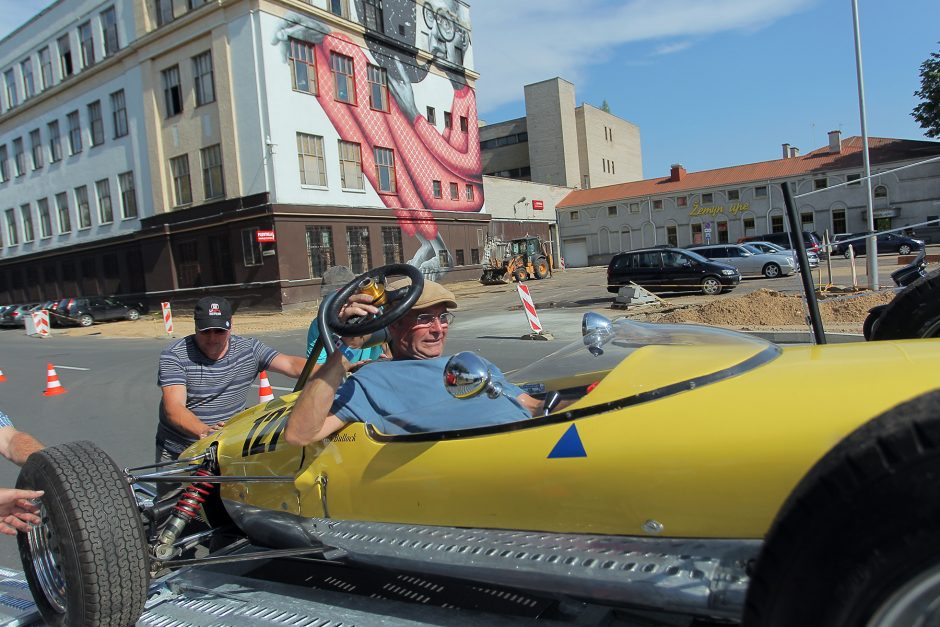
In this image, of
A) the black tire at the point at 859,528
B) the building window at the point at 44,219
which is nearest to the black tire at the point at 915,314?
the black tire at the point at 859,528

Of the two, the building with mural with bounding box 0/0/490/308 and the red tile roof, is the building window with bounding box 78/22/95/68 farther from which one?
the red tile roof

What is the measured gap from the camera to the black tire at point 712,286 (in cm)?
2167

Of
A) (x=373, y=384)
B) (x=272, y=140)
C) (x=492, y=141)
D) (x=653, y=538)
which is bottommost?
(x=653, y=538)

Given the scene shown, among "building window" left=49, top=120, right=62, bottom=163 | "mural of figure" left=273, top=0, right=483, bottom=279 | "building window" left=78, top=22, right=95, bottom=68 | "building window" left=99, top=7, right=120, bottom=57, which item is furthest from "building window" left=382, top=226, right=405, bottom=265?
"building window" left=49, top=120, right=62, bottom=163

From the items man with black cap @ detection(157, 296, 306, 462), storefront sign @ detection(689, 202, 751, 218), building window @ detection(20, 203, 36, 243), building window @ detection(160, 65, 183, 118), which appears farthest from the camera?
storefront sign @ detection(689, 202, 751, 218)

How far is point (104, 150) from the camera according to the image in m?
35.4

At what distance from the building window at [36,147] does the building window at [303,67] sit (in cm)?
2165

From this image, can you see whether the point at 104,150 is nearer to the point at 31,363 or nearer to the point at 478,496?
the point at 31,363

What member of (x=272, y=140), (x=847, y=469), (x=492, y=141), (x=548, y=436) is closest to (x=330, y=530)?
(x=548, y=436)

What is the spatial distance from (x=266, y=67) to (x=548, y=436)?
2922cm

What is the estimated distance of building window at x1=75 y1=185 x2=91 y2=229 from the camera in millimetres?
37219

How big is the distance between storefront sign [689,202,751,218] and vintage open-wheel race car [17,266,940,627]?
5151 cm

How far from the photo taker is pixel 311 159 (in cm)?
2978

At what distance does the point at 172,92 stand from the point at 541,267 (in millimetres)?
21781
